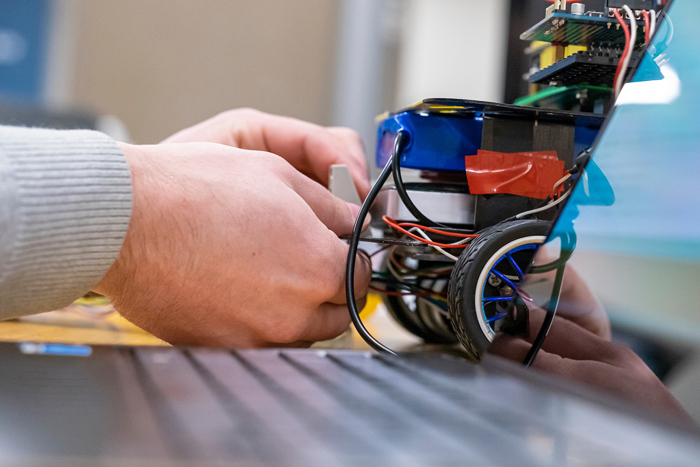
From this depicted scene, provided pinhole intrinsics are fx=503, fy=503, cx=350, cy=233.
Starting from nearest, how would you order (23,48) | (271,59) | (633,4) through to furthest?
(633,4), (271,59), (23,48)

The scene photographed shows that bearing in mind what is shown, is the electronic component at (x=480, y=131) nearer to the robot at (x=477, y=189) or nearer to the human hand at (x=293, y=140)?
the robot at (x=477, y=189)

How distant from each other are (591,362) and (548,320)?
0.13ft

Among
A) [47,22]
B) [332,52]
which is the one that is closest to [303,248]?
[332,52]

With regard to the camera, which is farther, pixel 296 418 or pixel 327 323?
pixel 327 323

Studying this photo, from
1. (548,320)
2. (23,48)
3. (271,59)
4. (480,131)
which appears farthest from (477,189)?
(23,48)

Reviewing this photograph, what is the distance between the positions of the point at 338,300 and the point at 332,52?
1.68m

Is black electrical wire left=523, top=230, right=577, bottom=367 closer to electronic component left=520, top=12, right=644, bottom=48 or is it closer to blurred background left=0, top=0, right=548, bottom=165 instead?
electronic component left=520, top=12, right=644, bottom=48

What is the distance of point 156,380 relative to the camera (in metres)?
0.24

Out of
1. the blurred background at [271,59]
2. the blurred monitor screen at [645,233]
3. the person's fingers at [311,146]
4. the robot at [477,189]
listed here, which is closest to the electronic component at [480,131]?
the robot at [477,189]

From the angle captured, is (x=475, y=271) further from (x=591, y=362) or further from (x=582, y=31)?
(x=582, y=31)

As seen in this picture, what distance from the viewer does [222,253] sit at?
361mm

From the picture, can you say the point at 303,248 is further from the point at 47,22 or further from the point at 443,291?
the point at 47,22

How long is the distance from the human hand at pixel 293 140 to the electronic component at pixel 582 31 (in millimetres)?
292

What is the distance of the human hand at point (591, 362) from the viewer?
23cm
